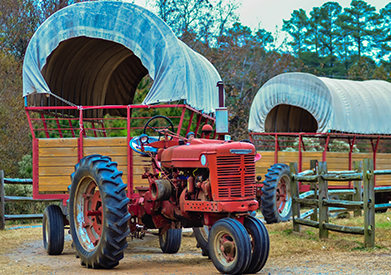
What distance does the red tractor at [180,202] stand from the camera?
18.7ft

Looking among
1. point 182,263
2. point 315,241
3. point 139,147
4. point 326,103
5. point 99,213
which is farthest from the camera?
point 326,103

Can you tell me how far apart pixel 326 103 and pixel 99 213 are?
352 inches

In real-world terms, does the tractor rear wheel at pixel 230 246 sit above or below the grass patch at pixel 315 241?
above

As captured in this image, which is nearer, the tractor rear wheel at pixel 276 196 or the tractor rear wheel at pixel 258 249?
the tractor rear wheel at pixel 258 249

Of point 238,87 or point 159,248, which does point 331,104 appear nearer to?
point 159,248

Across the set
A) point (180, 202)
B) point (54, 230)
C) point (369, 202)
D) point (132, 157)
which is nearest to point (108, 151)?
point (132, 157)

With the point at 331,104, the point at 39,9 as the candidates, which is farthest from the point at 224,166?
the point at 39,9

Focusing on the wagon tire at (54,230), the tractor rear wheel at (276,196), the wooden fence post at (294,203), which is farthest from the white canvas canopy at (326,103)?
the wagon tire at (54,230)

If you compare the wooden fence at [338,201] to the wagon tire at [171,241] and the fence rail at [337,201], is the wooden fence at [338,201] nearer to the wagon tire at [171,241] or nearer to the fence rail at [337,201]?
the fence rail at [337,201]

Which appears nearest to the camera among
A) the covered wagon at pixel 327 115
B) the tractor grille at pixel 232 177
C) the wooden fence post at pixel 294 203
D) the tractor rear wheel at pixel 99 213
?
the tractor grille at pixel 232 177

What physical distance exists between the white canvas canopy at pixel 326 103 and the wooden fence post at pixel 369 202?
5785 mm

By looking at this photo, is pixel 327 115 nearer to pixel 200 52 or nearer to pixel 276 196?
pixel 276 196

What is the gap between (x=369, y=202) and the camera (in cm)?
793

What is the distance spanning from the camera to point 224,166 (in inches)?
234
